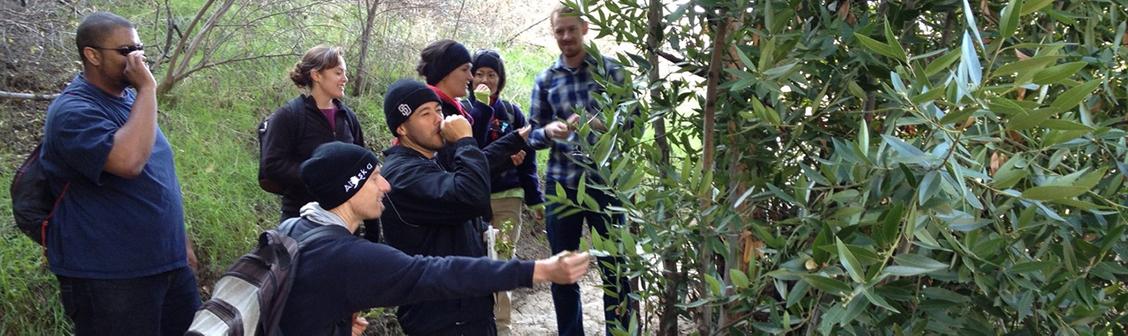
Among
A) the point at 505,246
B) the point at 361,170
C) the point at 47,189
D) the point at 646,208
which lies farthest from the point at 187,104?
the point at 646,208

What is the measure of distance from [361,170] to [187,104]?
4486 millimetres

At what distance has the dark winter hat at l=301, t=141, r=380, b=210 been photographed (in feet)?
9.12

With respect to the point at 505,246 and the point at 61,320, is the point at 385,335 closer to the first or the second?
the point at 505,246

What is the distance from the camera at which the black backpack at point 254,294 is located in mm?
2434

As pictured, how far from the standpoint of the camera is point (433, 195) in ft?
11.5

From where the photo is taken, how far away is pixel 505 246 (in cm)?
493

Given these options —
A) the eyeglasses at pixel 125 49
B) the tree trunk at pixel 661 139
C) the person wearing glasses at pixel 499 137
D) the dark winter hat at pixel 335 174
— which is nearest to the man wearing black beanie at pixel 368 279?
the dark winter hat at pixel 335 174

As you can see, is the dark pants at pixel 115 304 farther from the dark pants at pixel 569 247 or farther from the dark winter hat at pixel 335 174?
the dark pants at pixel 569 247

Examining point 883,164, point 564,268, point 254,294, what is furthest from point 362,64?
point 883,164

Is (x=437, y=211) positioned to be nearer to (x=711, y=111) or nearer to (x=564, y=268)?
(x=564, y=268)

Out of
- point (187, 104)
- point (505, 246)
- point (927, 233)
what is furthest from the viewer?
point (187, 104)

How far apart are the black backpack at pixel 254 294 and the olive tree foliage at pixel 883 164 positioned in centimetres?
83

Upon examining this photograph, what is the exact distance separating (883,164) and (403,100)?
2.33 m

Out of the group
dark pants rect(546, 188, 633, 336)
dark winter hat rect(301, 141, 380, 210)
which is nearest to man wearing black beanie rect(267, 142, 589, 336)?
dark winter hat rect(301, 141, 380, 210)
